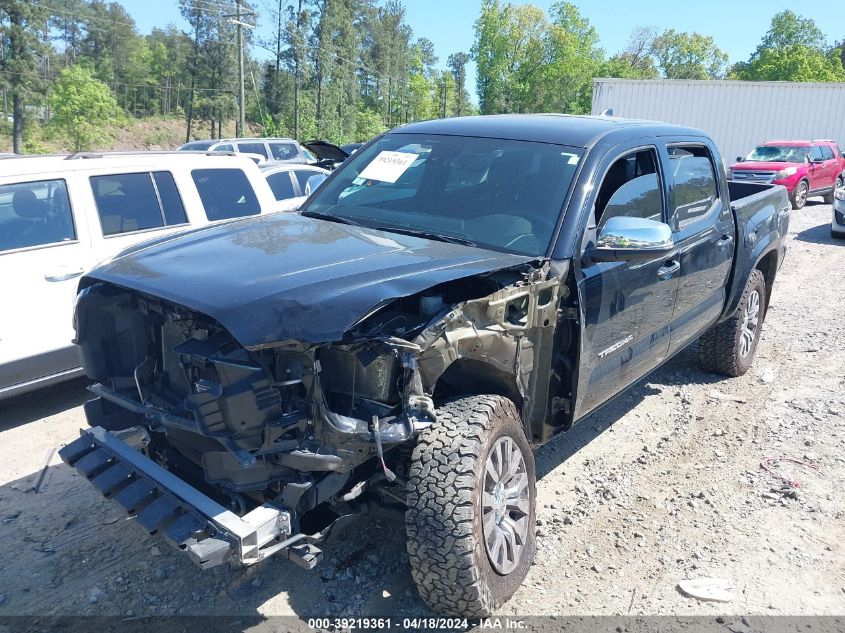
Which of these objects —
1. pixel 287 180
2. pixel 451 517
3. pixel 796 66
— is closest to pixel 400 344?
pixel 451 517

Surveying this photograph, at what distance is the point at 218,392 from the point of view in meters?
2.44

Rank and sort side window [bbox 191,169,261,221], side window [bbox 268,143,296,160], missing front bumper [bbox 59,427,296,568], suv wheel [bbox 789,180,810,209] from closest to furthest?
missing front bumper [bbox 59,427,296,568]
side window [bbox 191,169,261,221]
suv wheel [bbox 789,180,810,209]
side window [bbox 268,143,296,160]

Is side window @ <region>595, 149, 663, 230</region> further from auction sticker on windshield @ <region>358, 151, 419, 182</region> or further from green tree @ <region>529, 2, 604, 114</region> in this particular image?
green tree @ <region>529, 2, 604, 114</region>

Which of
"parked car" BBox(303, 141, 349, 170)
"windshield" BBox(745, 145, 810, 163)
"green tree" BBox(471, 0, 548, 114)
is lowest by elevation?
"parked car" BBox(303, 141, 349, 170)

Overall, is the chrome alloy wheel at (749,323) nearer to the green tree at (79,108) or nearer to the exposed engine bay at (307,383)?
the exposed engine bay at (307,383)

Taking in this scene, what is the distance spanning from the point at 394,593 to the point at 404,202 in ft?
6.69

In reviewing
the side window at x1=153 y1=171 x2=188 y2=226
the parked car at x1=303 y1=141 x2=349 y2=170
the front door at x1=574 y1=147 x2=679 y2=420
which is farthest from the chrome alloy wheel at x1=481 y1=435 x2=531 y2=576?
the side window at x1=153 y1=171 x2=188 y2=226

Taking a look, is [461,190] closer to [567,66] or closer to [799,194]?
[799,194]

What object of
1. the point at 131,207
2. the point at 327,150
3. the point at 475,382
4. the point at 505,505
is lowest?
the point at 505,505

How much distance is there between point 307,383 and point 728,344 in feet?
14.1

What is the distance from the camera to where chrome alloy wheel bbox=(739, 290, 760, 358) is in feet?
18.9

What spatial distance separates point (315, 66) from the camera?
50.0m

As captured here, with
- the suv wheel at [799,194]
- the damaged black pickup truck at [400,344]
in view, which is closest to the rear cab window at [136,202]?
the damaged black pickup truck at [400,344]

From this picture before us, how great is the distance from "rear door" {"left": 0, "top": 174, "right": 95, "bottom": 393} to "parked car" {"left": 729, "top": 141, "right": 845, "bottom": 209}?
1603cm
